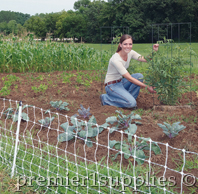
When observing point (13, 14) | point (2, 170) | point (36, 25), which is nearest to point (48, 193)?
point (2, 170)

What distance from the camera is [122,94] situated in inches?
173

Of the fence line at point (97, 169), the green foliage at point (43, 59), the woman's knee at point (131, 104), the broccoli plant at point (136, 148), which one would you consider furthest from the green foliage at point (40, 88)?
the broccoli plant at point (136, 148)

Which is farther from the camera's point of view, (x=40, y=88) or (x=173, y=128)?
(x=40, y=88)

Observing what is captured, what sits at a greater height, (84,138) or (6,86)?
(6,86)

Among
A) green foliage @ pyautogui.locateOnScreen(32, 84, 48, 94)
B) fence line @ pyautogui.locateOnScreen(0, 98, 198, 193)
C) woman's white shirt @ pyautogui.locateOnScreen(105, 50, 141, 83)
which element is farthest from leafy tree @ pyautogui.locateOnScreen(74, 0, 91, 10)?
fence line @ pyautogui.locateOnScreen(0, 98, 198, 193)

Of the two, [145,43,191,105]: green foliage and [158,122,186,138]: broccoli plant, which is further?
[145,43,191,105]: green foliage

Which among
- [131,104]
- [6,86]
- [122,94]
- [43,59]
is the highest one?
[43,59]

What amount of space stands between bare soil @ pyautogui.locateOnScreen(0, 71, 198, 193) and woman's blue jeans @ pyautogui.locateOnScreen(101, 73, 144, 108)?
0.17m

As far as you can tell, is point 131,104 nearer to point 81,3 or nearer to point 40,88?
Answer: point 40,88

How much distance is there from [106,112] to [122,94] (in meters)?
0.56

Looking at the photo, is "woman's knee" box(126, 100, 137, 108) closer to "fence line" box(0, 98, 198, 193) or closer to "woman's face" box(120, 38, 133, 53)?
"woman's face" box(120, 38, 133, 53)

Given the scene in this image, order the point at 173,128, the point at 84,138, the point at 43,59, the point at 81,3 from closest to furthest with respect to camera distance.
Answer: the point at 173,128 < the point at 84,138 < the point at 43,59 < the point at 81,3

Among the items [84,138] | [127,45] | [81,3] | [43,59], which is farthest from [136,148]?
[81,3]

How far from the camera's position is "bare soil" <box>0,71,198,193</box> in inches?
108
